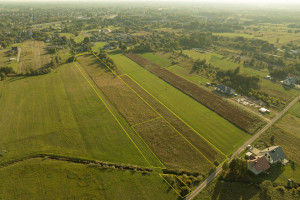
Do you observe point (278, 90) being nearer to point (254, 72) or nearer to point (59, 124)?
point (254, 72)

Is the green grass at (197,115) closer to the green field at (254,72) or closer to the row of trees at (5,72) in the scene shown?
the green field at (254,72)

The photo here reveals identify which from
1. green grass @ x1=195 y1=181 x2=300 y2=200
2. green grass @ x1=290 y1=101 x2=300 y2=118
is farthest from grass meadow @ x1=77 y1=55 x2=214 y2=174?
green grass @ x1=290 y1=101 x2=300 y2=118

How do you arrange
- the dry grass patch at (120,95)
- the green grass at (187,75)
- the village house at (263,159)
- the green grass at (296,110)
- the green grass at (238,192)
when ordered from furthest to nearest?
the green grass at (187,75) → the green grass at (296,110) → the dry grass patch at (120,95) → the village house at (263,159) → the green grass at (238,192)

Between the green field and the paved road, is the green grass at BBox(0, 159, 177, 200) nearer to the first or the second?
the paved road

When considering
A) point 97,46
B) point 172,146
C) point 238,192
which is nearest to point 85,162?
point 172,146

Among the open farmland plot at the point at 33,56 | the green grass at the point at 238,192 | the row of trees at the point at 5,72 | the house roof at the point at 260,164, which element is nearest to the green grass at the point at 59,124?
the row of trees at the point at 5,72

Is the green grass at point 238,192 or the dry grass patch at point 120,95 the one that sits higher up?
the dry grass patch at point 120,95
